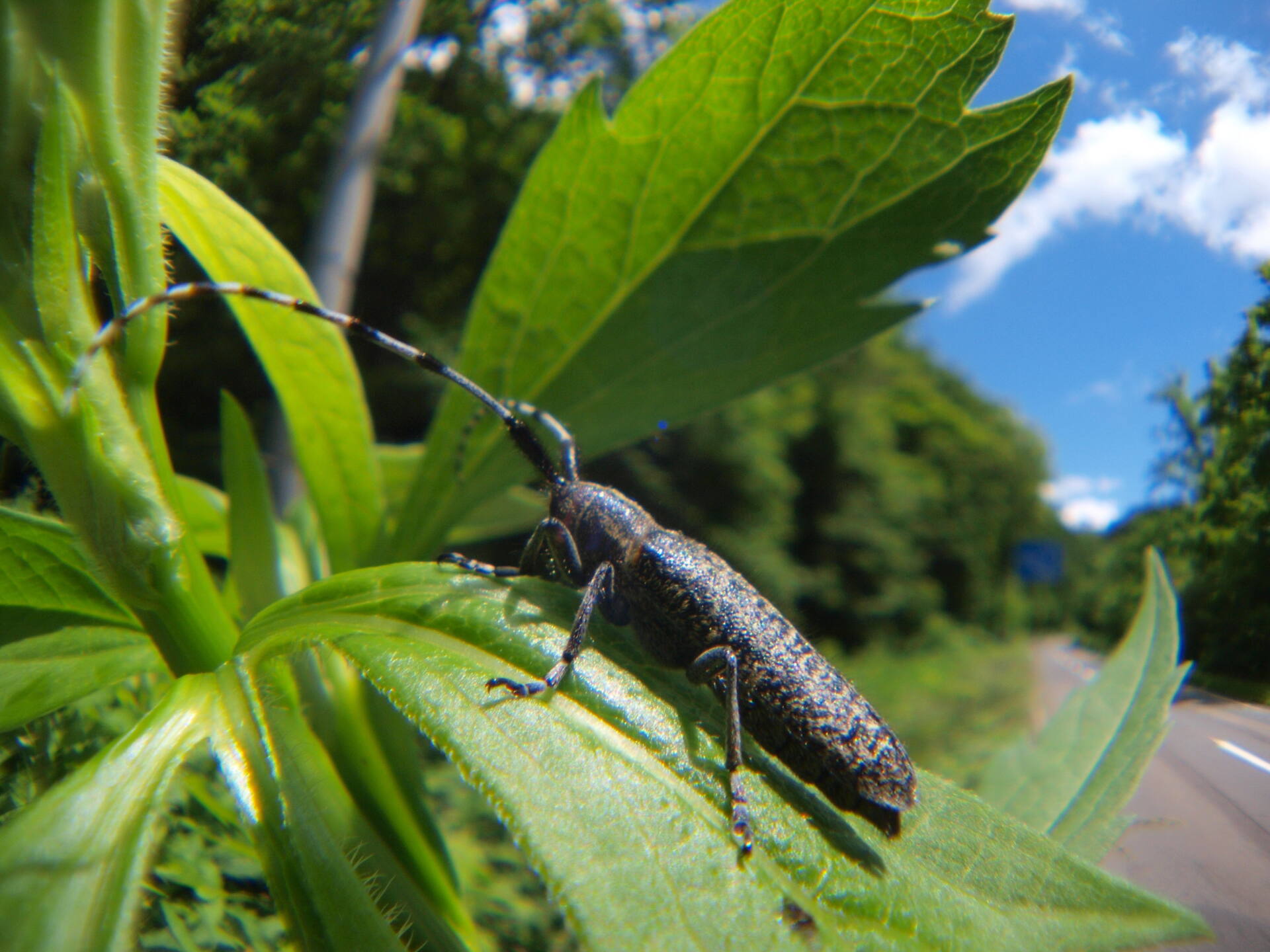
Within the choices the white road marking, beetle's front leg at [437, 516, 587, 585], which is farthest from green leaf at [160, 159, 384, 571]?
the white road marking

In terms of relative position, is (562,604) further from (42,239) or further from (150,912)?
(42,239)

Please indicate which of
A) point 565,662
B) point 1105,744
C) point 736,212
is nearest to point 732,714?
point 565,662

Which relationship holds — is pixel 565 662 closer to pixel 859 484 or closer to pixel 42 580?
pixel 42 580

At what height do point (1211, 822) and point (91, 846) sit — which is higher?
point (1211, 822)

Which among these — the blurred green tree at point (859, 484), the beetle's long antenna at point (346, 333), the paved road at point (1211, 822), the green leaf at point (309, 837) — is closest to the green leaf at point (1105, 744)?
the paved road at point (1211, 822)

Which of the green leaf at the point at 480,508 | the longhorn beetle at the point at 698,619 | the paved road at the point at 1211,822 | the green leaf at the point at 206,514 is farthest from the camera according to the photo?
the green leaf at the point at 480,508

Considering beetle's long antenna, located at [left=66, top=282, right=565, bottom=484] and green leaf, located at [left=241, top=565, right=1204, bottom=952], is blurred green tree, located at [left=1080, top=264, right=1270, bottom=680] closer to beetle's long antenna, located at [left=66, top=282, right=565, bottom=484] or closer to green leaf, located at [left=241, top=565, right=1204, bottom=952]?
green leaf, located at [left=241, top=565, right=1204, bottom=952]

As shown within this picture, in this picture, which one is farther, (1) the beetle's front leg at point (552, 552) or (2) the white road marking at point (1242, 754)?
(1) the beetle's front leg at point (552, 552)

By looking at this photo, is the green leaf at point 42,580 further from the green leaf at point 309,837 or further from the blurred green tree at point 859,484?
the blurred green tree at point 859,484
